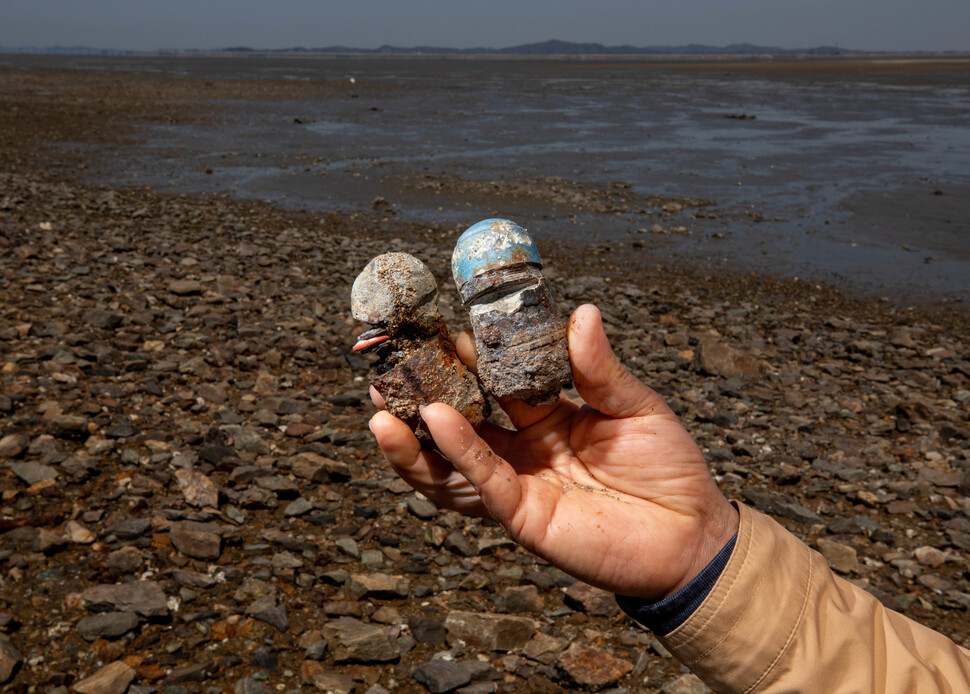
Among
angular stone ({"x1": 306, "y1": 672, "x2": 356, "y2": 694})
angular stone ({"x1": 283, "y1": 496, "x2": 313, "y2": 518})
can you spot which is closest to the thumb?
angular stone ({"x1": 306, "y1": 672, "x2": 356, "y2": 694})

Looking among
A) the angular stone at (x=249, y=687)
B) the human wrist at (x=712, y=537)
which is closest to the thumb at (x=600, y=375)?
the human wrist at (x=712, y=537)

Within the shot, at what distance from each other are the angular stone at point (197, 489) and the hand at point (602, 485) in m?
2.45

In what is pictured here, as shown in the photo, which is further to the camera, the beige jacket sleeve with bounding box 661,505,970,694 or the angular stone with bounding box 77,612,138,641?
the angular stone with bounding box 77,612,138,641

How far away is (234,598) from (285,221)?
33.7 ft

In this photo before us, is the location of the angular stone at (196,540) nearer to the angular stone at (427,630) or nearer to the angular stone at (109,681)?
the angular stone at (109,681)

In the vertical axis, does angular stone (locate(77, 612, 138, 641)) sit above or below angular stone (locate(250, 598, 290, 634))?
above

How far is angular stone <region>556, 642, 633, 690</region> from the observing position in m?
3.85

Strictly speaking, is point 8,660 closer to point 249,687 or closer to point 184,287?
point 249,687

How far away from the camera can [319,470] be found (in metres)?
5.53

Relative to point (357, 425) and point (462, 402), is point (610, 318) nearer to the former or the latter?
point (357, 425)

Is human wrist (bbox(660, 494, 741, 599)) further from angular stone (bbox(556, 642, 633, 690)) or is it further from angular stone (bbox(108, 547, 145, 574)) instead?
angular stone (bbox(108, 547, 145, 574))


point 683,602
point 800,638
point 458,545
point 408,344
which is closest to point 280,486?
point 458,545

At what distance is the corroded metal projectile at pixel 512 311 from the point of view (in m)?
3.07

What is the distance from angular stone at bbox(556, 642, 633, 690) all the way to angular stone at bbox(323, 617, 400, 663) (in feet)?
3.03
